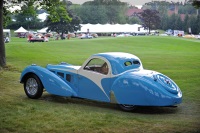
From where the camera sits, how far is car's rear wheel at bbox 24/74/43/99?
804 centimetres

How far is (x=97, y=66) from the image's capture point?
295 inches

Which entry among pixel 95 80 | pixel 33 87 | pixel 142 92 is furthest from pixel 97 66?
pixel 33 87

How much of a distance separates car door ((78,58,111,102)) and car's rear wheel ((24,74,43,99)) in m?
1.01

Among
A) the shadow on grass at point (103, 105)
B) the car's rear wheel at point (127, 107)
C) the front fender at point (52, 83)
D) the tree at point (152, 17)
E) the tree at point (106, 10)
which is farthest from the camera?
the tree at point (106, 10)

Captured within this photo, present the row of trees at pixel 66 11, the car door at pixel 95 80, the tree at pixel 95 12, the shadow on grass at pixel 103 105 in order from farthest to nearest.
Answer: the tree at pixel 95 12
the row of trees at pixel 66 11
the car door at pixel 95 80
the shadow on grass at pixel 103 105

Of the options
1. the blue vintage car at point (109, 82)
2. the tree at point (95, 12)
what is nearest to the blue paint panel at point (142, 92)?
the blue vintage car at point (109, 82)

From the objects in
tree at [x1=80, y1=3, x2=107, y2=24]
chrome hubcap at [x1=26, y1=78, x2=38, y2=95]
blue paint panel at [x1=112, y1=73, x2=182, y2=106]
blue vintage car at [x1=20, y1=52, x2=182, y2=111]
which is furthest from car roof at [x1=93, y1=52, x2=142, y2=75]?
tree at [x1=80, y1=3, x2=107, y2=24]

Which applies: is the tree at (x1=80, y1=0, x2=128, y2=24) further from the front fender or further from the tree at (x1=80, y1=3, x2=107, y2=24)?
the front fender

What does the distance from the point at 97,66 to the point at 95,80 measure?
33 centimetres

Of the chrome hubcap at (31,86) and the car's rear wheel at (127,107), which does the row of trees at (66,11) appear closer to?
the chrome hubcap at (31,86)

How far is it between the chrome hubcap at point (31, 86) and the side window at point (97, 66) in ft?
4.48

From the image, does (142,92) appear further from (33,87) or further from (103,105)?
(33,87)

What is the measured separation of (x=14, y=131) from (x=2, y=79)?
720 centimetres

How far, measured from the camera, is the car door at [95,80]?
7.19m
